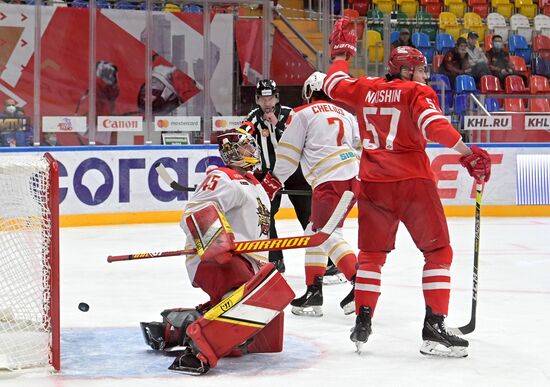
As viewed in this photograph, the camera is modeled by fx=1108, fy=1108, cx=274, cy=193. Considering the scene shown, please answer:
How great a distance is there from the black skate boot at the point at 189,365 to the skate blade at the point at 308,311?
137 cm

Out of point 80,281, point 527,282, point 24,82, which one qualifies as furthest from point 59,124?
point 527,282

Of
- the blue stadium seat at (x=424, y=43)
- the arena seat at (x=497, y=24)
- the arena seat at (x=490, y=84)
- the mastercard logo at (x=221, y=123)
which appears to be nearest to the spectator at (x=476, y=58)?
the arena seat at (x=490, y=84)

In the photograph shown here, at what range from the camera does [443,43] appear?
13.1 m

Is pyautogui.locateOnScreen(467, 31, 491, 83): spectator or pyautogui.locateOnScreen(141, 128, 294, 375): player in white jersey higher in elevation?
pyautogui.locateOnScreen(467, 31, 491, 83): spectator

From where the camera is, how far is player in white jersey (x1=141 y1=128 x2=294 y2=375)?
398 centimetres

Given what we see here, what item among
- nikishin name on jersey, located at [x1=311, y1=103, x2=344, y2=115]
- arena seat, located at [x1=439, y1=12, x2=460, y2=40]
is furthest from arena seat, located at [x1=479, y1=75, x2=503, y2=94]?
nikishin name on jersey, located at [x1=311, y1=103, x2=344, y2=115]

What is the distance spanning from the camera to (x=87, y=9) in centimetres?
978

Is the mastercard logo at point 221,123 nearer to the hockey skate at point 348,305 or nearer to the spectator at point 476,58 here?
the spectator at point 476,58

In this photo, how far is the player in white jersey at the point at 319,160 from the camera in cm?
546

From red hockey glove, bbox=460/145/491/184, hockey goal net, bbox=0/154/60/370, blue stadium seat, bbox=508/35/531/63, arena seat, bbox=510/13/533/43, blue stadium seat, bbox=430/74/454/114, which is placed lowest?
hockey goal net, bbox=0/154/60/370

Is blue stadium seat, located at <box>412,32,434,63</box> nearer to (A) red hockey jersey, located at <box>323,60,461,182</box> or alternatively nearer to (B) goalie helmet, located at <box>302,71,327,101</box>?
(B) goalie helmet, located at <box>302,71,327,101</box>

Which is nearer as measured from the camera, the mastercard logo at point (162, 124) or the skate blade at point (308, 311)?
the skate blade at point (308, 311)

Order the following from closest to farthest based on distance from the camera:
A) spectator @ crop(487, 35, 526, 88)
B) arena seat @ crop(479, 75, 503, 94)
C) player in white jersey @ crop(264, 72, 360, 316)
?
player in white jersey @ crop(264, 72, 360, 316) < arena seat @ crop(479, 75, 503, 94) < spectator @ crop(487, 35, 526, 88)

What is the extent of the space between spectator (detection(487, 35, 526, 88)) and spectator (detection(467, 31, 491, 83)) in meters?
0.12
